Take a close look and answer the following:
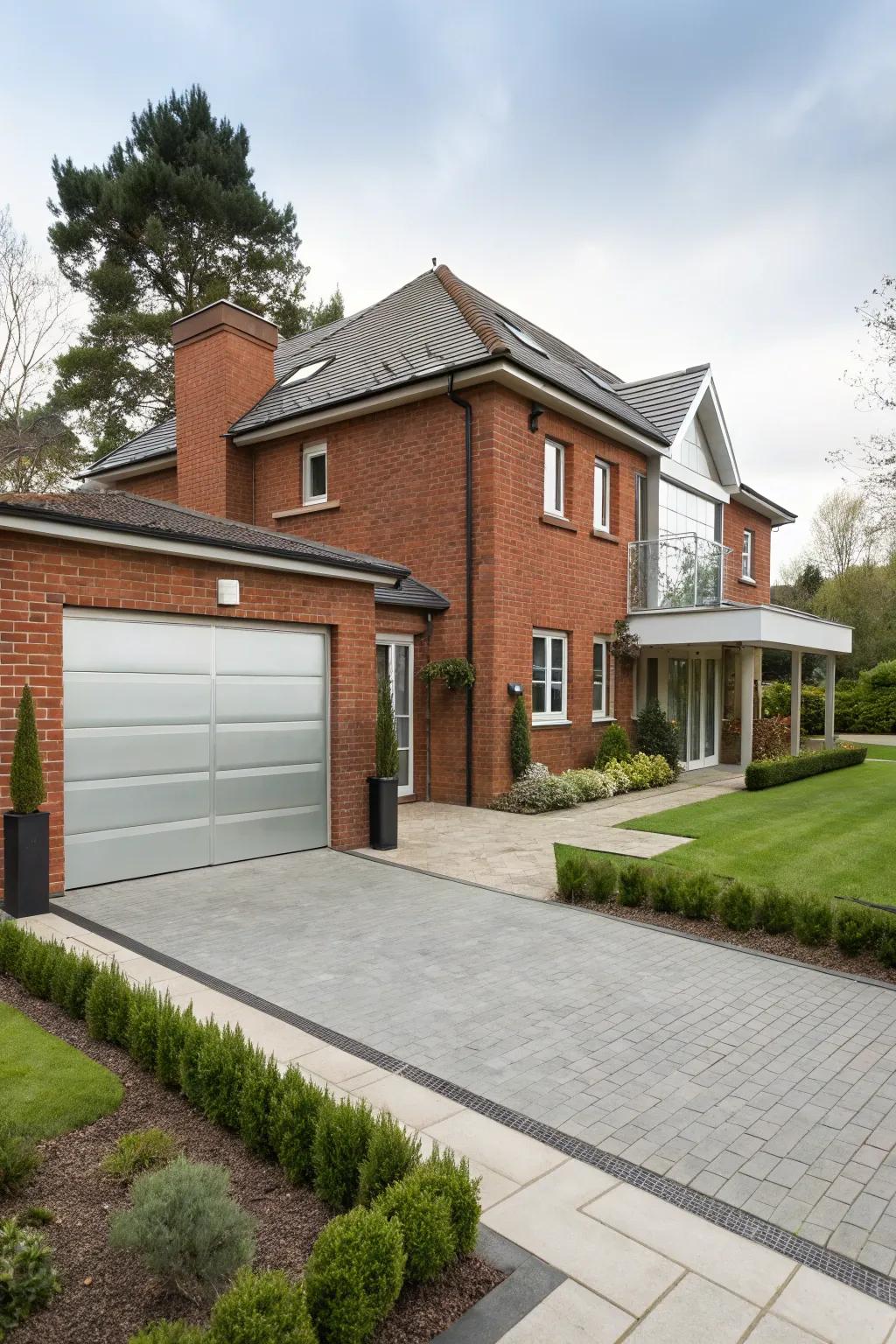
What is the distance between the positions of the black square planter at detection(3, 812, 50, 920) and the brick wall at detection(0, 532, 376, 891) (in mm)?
395

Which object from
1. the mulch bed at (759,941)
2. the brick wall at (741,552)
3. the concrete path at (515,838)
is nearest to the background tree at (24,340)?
the concrete path at (515,838)

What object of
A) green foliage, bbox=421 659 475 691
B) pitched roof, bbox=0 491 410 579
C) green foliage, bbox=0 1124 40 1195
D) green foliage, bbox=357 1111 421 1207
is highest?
pitched roof, bbox=0 491 410 579

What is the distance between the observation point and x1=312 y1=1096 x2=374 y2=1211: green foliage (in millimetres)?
2908

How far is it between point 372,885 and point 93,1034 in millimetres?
3809

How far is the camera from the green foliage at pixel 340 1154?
291 centimetres

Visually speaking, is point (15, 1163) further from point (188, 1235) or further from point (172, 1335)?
point (172, 1335)

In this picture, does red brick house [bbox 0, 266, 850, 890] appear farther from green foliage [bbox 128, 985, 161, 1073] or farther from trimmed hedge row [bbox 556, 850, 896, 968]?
green foliage [bbox 128, 985, 161, 1073]

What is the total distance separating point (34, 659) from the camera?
7.04m

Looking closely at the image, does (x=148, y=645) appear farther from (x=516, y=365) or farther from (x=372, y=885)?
(x=516, y=365)

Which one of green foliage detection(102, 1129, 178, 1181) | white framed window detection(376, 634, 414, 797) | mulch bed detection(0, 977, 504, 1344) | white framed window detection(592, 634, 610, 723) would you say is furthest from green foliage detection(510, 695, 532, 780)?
green foliage detection(102, 1129, 178, 1181)

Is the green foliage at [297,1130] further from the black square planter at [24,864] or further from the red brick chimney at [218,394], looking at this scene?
the red brick chimney at [218,394]

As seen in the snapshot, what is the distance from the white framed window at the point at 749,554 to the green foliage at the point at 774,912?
685 inches

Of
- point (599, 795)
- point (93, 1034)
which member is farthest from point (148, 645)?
point (599, 795)

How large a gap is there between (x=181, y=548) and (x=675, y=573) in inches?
413
